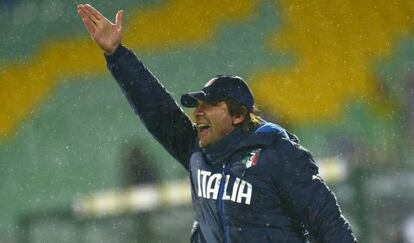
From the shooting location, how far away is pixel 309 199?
6.97 feet

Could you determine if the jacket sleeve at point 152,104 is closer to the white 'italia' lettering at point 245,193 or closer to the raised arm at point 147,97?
the raised arm at point 147,97

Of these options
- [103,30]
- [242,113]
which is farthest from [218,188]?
[103,30]

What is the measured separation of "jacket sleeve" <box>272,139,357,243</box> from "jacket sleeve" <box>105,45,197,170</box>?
380mm

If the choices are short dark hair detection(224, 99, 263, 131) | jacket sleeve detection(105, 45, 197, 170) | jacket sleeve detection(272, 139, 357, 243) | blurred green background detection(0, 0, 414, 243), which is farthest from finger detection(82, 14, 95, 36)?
blurred green background detection(0, 0, 414, 243)

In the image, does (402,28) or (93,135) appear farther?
(93,135)

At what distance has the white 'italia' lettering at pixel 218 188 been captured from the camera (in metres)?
2.20

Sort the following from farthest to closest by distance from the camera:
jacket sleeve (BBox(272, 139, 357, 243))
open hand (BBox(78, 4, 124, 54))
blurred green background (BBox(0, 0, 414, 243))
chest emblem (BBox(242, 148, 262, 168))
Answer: blurred green background (BBox(0, 0, 414, 243)), open hand (BBox(78, 4, 124, 54)), chest emblem (BBox(242, 148, 262, 168)), jacket sleeve (BBox(272, 139, 357, 243))

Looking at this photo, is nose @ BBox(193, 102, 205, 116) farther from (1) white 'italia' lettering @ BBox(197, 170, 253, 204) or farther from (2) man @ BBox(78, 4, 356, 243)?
(1) white 'italia' lettering @ BBox(197, 170, 253, 204)

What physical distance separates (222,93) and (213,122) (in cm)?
9

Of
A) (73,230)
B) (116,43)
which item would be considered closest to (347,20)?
(73,230)

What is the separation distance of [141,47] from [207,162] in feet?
12.6

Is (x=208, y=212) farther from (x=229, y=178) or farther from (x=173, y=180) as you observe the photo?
(x=173, y=180)

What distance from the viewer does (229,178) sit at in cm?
225

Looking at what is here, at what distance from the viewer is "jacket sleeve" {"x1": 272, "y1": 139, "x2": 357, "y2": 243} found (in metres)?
2.11
